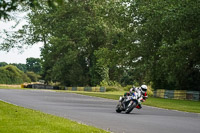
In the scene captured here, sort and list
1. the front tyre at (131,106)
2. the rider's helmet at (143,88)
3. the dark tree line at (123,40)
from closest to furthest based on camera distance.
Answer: the rider's helmet at (143,88) < the front tyre at (131,106) < the dark tree line at (123,40)

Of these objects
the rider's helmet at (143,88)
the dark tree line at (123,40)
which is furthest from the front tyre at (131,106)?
the dark tree line at (123,40)

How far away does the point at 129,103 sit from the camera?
19.8 m

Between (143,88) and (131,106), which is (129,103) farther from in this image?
(143,88)

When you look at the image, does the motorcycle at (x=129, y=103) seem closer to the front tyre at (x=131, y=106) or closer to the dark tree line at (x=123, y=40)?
the front tyre at (x=131, y=106)

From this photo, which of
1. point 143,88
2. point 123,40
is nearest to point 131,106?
point 143,88

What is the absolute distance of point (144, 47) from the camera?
4581 centimetres

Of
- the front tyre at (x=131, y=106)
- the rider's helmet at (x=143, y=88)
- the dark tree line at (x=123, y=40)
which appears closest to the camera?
the rider's helmet at (x=143, y=88)

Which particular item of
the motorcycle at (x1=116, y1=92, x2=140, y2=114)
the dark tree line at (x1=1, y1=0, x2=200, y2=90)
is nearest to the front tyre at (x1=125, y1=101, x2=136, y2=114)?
the motorcycle at (x1=116, y1=92, x2=140, y2=114)

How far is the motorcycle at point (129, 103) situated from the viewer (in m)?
19.4

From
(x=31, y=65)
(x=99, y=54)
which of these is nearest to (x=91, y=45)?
(x=99, y=54)

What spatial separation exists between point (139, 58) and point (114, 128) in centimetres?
3662

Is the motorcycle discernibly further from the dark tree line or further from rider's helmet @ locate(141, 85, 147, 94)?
the dark tree line

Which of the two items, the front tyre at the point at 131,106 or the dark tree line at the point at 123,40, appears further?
the dark tree line at the point at 123,40

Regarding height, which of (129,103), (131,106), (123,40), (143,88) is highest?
(123,40)
